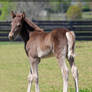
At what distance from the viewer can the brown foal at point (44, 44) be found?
6086 mm

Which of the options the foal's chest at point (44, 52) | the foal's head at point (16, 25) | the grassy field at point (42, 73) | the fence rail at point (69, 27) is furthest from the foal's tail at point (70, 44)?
the fence rail at point (69, 27)

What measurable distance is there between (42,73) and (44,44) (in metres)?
2.80

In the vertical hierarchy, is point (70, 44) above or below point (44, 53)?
above

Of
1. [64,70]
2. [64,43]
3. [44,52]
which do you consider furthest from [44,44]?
[64,70]

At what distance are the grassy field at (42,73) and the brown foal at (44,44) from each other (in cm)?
82

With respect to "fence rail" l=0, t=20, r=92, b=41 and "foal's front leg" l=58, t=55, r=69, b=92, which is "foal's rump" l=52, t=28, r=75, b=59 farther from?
"fence rail" l=0, t=20, r=92, b=41

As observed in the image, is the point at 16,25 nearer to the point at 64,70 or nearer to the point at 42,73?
the point at 64,70

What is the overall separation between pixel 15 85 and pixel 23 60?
4.10 meters

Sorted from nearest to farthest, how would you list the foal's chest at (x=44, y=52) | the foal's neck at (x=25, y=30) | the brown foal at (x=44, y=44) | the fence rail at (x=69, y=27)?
1. the brown foal at (x=44, y=44)
2. the foal's chest at (x=44, y=52)
3. the foal's neck at (x=25, y=30)
4. the fence rail at (x=69, y=27)

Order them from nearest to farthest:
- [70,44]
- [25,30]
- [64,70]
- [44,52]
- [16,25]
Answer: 1. [64,70]
2. [70,44]
3. [44,52]
4. [16,25]
5. [25,30]

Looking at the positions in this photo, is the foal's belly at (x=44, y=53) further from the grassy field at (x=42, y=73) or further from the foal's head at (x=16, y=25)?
the grassy field at (x=42, y=73)

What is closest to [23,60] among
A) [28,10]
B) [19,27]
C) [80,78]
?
[80,78]

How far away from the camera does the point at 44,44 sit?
6340 mm

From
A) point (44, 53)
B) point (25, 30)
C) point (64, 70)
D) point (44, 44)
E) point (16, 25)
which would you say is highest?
point (16, 25)
